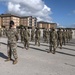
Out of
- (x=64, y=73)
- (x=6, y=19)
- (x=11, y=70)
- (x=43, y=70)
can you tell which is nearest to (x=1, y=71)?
(x=11, y=70)

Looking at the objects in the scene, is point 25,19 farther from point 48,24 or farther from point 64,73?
point 64,73

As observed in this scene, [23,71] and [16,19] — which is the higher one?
[16,19]

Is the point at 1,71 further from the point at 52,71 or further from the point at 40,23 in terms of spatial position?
the point at 40,23

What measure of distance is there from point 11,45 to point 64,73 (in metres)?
3.24

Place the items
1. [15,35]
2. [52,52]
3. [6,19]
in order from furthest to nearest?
[6,19], [52,52], [15,35]

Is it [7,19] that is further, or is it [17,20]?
[17,20]

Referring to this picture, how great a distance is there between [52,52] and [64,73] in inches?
243

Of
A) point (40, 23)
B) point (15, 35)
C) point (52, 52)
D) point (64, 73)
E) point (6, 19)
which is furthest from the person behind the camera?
point (40, 23)

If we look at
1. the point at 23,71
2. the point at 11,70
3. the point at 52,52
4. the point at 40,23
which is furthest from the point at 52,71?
the point at 40,23

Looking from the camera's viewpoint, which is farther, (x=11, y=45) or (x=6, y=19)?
(x=6, y=19)

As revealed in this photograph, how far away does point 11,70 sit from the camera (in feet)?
26.1

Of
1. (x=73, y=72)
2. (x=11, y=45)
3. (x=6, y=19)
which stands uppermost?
(x=6, y=19)

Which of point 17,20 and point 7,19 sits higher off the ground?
point 7,19

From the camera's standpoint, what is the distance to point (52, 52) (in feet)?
45.4
